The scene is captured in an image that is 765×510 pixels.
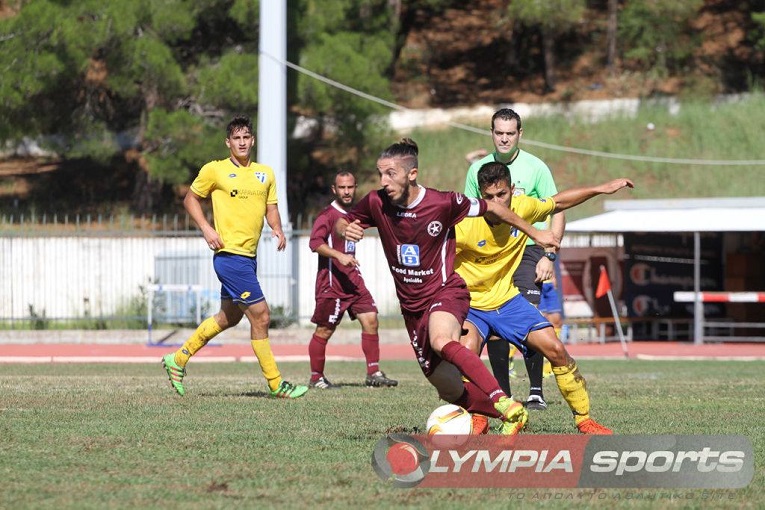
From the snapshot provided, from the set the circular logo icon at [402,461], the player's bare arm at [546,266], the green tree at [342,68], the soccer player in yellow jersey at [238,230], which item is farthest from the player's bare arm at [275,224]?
the green tree at [342,68]

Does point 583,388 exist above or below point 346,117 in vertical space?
below

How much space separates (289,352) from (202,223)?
11712mm

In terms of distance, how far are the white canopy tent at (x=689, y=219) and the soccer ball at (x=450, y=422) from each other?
17662 millimetres

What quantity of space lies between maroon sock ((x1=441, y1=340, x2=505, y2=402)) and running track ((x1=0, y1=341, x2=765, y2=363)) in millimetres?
11688

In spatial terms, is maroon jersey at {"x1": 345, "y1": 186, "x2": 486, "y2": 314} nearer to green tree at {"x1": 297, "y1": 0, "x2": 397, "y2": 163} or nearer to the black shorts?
the black shorts

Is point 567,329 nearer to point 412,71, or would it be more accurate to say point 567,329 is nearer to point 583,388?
point 583,388

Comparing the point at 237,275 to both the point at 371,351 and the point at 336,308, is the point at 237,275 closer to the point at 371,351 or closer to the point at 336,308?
the point at 336,308

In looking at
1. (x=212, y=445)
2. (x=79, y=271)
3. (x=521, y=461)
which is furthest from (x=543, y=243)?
(x=79, y=271)

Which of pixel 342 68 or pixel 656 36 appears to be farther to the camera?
pixel 656 36

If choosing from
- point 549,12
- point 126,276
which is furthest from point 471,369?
point 549,12

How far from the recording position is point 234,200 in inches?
425

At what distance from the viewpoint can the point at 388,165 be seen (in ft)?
24.8

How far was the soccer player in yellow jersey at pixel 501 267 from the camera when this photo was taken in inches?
324

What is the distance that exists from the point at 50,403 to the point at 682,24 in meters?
40.4
